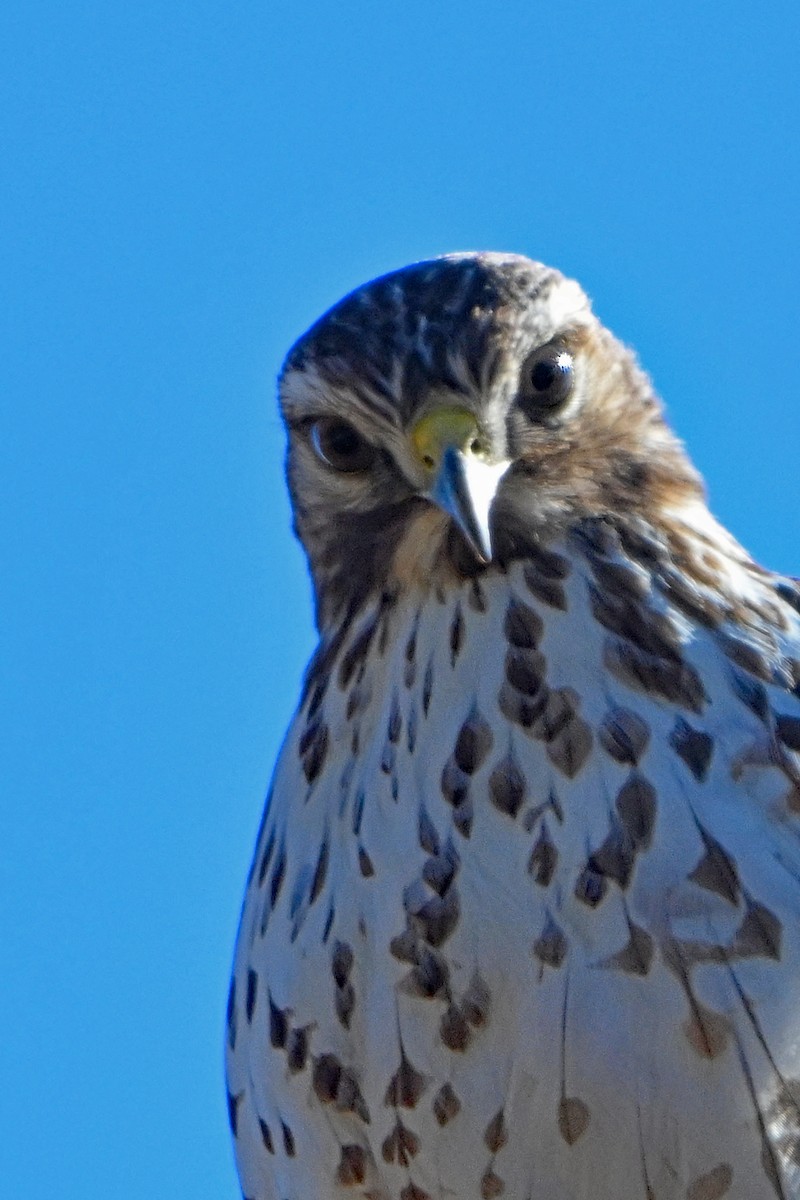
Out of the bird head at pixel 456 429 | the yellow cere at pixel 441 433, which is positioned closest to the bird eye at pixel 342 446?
the bird head at pixel 456 429

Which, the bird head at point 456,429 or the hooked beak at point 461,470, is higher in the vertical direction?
the bird head at point 456,429

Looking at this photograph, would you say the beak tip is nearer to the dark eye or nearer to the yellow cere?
the yellow cere

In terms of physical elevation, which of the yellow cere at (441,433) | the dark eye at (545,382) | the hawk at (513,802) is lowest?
the hawk at (513,802)

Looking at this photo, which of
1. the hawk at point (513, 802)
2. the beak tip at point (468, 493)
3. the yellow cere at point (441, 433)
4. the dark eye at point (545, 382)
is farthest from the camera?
the dark eye at point (545, 382)

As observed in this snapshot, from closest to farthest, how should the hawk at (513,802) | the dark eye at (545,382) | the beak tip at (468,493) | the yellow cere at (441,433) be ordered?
the hawk at (513,802) < the beak tip at (468,493) < the yellow cere at (441,433) < the dark eye at (545,382)

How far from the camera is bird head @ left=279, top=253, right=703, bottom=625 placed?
3709 mm

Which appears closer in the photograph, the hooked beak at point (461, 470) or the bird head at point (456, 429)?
the hooked beak at point (461, 470)

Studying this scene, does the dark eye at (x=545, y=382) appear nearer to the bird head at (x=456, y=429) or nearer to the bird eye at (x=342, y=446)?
the bird head at (x=456, y=429)

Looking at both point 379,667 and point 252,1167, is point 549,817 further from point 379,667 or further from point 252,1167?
point 252,1167

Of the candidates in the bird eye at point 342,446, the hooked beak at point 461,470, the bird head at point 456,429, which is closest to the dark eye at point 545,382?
the bird head at point 456,429

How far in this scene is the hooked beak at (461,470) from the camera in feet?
11.4

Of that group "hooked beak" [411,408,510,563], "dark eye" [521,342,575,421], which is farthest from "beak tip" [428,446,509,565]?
"dark eye" [521,342,575,421]

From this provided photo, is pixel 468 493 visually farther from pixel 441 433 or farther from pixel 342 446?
pixel 342 446

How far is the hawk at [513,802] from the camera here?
3.28 metres
